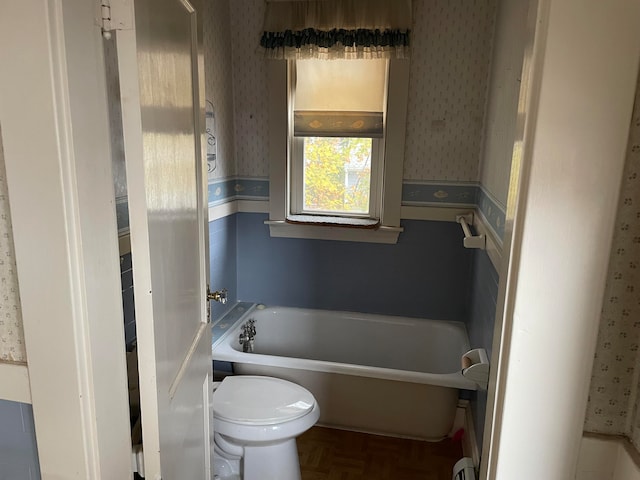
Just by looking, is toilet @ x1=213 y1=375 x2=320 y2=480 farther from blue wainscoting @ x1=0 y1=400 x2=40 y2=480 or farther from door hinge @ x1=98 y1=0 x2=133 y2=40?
door hinge @ x1=98 y1=0 x2=133 y2=40

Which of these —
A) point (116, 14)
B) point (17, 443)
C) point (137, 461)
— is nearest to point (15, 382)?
point (17, 443)

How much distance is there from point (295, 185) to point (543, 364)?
2242mm

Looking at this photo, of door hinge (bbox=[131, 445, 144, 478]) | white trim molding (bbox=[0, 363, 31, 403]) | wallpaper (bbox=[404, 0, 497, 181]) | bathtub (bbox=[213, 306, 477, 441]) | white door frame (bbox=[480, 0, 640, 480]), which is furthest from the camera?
wallpaper (bbox=[404, 0, 497, 181])

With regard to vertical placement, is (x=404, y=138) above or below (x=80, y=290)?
above

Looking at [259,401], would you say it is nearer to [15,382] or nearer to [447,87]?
[15,382]

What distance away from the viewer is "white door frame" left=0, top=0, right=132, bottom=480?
2.35 ft

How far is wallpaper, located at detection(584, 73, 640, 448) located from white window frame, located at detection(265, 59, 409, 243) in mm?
1959

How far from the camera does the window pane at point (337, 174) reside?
273 cm

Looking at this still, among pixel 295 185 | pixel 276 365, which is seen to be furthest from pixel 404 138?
pixel 276 365

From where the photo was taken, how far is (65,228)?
0.77 meters

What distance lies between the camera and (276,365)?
88.7 inches

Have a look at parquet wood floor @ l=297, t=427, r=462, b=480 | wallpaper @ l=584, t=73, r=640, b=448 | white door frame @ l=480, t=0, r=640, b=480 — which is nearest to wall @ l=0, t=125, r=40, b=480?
white door frame @ l=480, t=0, r=640, b=480

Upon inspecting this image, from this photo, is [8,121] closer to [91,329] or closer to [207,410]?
[91,329]

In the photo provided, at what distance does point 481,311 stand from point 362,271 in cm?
90
